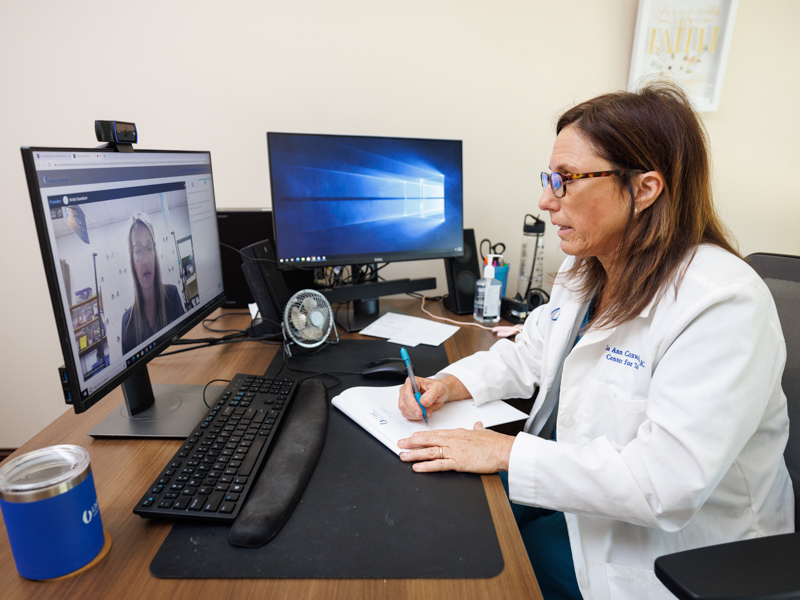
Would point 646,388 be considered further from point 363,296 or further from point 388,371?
point 363,296

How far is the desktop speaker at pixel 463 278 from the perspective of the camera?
1663 mm

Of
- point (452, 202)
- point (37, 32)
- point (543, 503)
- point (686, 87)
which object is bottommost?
point (543, 503)

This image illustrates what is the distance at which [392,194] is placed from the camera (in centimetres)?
153

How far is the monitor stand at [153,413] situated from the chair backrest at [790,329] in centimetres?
108

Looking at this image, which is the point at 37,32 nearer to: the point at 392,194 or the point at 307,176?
the point at 307,176

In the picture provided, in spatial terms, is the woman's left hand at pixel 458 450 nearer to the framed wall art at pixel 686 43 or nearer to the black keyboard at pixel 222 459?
the black keyboard at pixel 222 459

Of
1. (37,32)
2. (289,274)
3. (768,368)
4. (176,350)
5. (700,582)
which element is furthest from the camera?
(37,32)

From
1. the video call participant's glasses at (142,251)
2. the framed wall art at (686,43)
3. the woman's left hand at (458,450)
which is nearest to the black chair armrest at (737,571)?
the woman's left hand at (458,450)

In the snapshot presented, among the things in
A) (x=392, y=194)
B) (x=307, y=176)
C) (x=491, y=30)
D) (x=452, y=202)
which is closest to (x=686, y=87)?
(x=491, y=30)

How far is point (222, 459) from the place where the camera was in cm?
77

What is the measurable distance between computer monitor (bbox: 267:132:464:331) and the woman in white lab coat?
0.59 meters

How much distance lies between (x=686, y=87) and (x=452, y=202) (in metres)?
0.98

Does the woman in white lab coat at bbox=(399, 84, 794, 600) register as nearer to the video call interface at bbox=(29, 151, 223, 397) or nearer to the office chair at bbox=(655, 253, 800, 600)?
the office chair at bbox=(655, 253, 800, 600)

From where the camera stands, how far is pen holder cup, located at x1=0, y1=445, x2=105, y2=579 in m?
0.54
